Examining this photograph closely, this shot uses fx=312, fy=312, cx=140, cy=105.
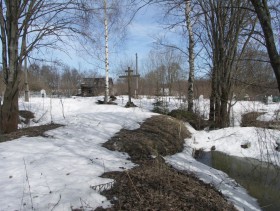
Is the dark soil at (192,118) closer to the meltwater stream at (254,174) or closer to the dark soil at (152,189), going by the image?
the meltwater stream at (254,174)

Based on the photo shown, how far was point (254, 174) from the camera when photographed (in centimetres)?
802

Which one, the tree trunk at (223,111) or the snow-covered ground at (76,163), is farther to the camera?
the tree trunk at (223,111)

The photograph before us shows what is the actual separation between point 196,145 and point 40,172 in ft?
23.2

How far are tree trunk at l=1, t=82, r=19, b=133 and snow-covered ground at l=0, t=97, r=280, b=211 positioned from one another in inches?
64.7

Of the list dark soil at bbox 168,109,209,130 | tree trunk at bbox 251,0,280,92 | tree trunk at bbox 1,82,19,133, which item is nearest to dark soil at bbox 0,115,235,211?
tree trunk at bbox 1,82,19,133

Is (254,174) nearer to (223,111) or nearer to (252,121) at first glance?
(223,111)

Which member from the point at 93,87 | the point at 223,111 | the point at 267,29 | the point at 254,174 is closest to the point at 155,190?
the point at 267,29

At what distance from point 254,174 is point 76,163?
4766 millimetres

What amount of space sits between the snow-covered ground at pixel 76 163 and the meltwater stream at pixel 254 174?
0.97 feet

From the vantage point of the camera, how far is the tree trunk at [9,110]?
9.20m

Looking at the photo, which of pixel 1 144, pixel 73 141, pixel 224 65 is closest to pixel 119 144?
pixel 73 141

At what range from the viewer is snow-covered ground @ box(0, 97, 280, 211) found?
4.23 m

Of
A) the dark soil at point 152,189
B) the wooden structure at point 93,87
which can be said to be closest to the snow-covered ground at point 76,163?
the dark soil at point 152,189

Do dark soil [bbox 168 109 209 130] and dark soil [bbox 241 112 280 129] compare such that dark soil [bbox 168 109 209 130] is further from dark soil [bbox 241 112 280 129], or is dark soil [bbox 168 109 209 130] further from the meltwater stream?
the meltwater stream
